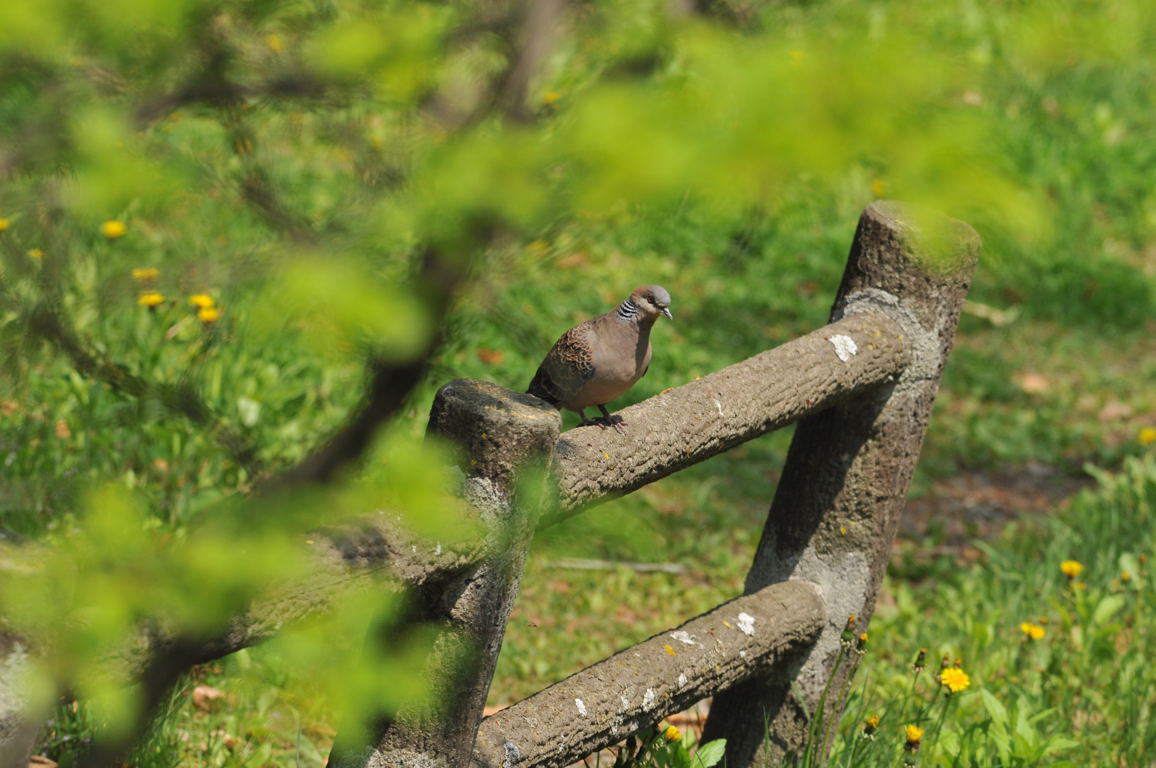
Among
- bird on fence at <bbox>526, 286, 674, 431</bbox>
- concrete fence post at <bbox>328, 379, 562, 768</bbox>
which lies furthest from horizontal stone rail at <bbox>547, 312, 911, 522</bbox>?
bird on fence at <bbox>526, 286, 674, 431</bbox>

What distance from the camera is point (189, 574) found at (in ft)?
3.66

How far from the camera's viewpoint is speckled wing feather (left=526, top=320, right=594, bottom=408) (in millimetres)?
2768

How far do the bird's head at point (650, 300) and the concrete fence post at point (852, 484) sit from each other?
0.42m

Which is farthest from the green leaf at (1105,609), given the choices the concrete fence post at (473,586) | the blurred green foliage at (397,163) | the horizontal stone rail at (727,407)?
the blurred green foliage at (397,163)

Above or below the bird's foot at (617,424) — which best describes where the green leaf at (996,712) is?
below

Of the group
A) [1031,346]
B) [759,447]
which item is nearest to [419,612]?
[759,447]

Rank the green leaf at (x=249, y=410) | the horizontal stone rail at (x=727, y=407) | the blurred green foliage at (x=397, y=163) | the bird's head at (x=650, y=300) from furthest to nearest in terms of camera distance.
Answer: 1. the green leaf at (x=249, y=410)
2. the bird's head at (x=650, y=300)
3. the horizontal stone rail at (x=727, y=407)
4. the blurred green foliage at (x=397, y=163)

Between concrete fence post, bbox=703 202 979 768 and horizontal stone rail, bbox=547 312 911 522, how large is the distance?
0.08 metres

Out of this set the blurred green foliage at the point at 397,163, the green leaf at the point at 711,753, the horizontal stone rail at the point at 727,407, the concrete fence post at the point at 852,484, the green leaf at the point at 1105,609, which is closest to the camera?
the blurred green foliage at the point at 397,163

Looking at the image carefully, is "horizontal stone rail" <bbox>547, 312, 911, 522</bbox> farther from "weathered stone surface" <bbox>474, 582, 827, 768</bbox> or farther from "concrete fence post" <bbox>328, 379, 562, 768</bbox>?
"weathered stone surface" <bbox>474, 582, 827, 768</bbox>

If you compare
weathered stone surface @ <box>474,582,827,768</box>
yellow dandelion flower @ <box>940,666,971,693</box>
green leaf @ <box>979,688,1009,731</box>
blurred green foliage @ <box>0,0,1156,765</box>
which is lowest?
green leaf @ <box>979,688,1009,731</box>

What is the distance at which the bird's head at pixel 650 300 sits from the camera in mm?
3043

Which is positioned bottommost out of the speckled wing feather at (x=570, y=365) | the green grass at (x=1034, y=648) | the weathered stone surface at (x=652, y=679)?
the green grass at (x=1034, y=648)

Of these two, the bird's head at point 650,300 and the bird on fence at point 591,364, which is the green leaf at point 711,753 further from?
the bird's head at point 650,300
